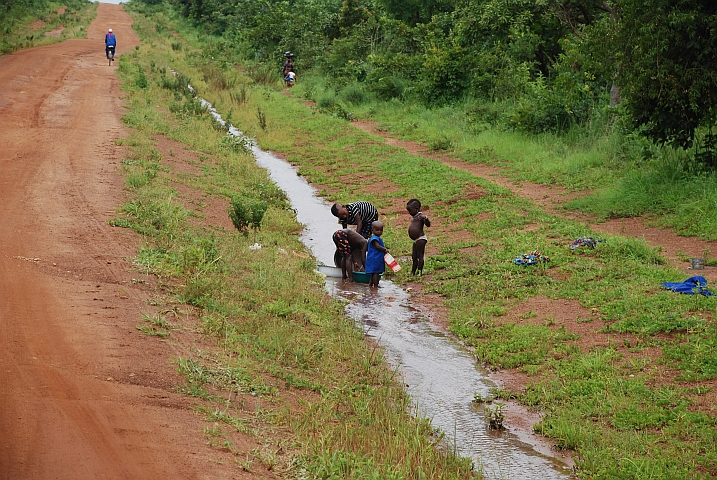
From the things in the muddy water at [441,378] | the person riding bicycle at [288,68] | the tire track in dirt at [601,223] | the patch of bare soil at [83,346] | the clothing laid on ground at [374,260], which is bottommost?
the muddy water at [441,378]

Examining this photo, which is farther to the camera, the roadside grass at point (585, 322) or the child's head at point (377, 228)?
the child's head at point (377, 228)

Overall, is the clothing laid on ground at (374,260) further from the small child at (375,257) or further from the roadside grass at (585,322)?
the roadside grass at (585,322)

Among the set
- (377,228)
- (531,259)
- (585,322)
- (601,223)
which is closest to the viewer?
(585,322)

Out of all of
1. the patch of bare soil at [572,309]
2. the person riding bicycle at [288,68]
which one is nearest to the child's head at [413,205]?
the patch of bare soil at [572,309]

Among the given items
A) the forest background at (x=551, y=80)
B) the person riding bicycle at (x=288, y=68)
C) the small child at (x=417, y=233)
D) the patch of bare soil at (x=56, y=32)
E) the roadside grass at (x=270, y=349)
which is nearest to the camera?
the roadside grass at (x=270, y=349)

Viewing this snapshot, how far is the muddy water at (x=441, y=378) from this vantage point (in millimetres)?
6359

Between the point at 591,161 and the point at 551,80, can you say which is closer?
the point at 591,161

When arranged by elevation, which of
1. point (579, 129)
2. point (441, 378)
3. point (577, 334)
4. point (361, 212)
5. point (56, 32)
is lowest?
point (441, 378)

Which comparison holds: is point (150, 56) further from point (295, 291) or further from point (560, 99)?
point (295, 291)

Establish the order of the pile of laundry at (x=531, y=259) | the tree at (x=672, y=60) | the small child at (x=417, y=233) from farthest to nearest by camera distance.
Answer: the tree at (x=672, y=60) → the small child at (x=417, y=233) → the pile of laundry at (x=531, y=259)

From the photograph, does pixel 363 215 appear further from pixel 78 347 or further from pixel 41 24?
pixel 41 24

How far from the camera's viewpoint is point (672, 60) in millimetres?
12523

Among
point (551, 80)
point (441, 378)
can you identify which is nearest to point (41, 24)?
point (551, 80)

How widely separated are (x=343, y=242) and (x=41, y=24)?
152 feet
